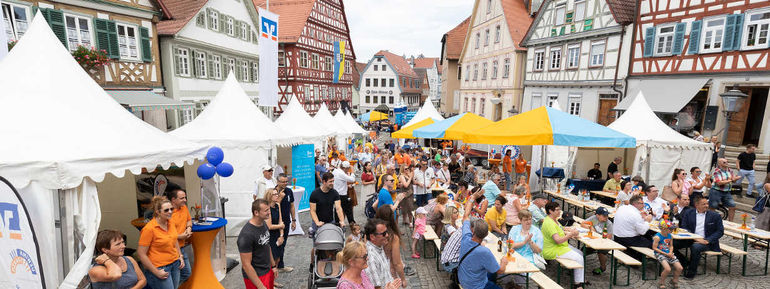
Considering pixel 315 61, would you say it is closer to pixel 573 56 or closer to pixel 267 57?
pixel 267 57

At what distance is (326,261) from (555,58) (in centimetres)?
1966

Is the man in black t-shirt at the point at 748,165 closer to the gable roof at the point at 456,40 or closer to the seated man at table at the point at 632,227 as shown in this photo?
the seated man at table at the point at 632,227

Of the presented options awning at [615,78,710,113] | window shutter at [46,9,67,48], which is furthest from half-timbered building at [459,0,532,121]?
window shutter at [46,9,67,48]

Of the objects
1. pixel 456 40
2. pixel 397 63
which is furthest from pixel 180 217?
pixel 397 63

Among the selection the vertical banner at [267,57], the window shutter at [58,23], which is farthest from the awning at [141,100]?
the vertical banner at [267,57]

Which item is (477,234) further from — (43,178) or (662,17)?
(662,17)

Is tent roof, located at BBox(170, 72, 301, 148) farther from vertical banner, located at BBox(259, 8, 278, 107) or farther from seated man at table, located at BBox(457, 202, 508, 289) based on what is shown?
seated man at table, located at BBox(457, 202, 508, 289)

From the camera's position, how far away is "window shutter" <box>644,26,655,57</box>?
15336 millimetres

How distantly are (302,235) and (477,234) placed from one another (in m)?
4.84

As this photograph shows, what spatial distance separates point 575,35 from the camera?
18656 millimetres

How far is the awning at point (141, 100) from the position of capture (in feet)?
40.3

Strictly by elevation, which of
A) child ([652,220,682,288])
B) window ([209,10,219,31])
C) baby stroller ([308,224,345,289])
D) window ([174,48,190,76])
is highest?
window ([209,10,219,31])

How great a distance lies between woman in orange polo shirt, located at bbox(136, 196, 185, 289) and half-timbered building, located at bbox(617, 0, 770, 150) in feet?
54.8

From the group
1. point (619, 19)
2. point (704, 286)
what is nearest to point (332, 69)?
point (619, 19)
